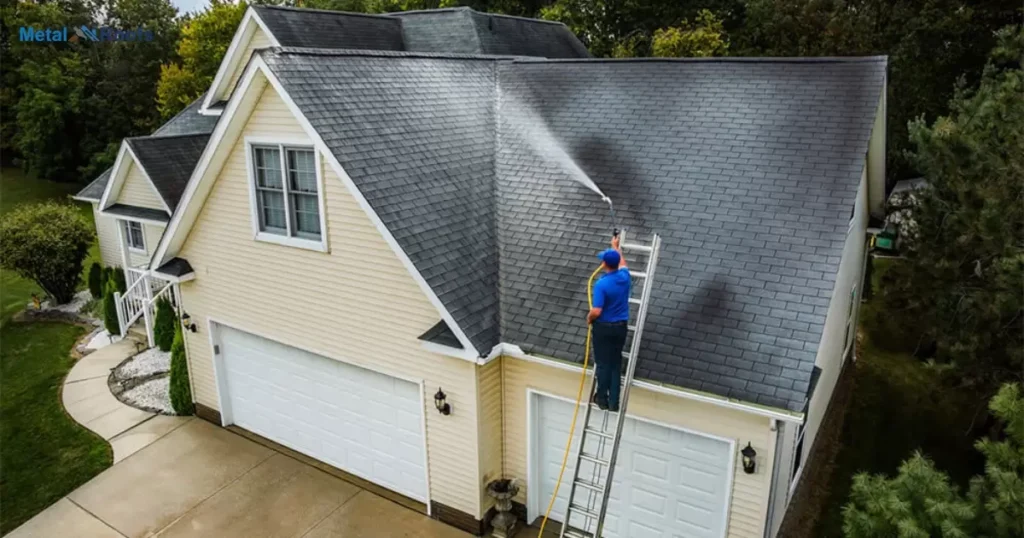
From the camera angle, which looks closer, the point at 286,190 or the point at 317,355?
the point at 286,190

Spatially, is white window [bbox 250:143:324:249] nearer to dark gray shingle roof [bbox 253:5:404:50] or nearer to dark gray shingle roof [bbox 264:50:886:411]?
dark gray shingle roof [bbox 264:50:886:411]

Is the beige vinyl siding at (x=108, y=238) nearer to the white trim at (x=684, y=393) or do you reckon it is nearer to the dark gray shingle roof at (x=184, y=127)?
the dark gray shingle roof at (x=184, y=127)

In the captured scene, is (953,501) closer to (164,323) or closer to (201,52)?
(164,323)

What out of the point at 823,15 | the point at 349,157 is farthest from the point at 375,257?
the point at 823,15

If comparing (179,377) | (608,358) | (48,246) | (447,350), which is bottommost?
(179,377)

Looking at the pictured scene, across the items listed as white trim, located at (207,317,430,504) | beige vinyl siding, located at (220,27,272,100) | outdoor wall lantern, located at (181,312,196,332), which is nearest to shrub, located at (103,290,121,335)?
beige vinyl siding, located at (220,27,272,100)

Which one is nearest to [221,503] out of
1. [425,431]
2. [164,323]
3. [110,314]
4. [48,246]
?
[425,431]

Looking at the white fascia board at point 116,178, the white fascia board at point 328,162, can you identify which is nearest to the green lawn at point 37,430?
the white fascia board at point 116,178
